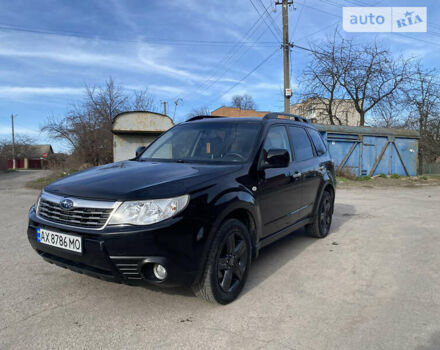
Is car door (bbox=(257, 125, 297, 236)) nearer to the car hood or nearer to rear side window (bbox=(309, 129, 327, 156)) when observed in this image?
the car hood

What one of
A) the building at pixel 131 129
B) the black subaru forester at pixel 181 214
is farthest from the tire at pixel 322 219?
the building at pixel 131 129

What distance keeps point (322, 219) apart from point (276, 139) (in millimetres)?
1882

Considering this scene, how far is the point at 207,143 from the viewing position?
12.0ft

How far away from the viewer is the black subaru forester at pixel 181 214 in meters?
2.30

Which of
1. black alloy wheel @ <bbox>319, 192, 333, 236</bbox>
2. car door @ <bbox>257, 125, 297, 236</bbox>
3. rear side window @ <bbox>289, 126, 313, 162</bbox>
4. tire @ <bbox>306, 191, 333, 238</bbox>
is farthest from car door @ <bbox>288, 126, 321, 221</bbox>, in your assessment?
black alloy wheel @ <bbox>319, 192, 333, 236</bbox>

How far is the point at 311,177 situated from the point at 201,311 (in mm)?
2545

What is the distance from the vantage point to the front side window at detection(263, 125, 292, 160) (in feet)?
11.7

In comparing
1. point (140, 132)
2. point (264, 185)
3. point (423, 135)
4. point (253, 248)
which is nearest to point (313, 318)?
point (253, 248)

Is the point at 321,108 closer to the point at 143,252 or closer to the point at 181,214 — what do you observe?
the point at 181,214

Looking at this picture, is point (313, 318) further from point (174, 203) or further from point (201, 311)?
point (174, 203)

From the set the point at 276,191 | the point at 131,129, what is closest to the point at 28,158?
the point at 131,129

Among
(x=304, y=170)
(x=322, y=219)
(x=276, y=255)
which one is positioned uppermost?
(x=304, y=170)

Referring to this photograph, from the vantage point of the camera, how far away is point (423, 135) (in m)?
25.4

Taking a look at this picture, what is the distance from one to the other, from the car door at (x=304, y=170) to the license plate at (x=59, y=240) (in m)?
2.55
